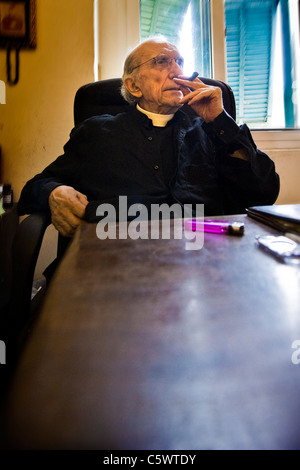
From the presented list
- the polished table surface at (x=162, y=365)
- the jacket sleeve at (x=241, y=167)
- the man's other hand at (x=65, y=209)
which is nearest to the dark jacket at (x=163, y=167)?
the jacket sleeve at (x=241, y=167)

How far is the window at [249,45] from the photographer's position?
1955mm

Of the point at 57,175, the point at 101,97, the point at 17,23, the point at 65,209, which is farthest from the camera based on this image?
the point at 17,23

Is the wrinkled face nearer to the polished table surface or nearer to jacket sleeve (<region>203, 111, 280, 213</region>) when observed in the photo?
jacket sleeve (<region>203, 111, 280, 213</region>)

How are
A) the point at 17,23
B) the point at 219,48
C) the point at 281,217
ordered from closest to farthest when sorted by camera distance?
1. the point at 281,217
2. the point at 17,23
3. the point at 219,48

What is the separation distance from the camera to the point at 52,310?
1.02 ft

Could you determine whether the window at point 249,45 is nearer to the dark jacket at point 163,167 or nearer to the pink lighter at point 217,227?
the dark jacket at point 163,167

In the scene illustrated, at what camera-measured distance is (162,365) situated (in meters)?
0.23

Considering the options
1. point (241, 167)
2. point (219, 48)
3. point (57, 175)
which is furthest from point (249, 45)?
point (57, 175)

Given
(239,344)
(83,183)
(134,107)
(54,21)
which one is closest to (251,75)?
(134,107)

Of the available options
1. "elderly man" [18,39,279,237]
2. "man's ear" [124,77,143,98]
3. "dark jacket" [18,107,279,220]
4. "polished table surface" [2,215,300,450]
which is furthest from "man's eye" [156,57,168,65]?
"polished table surface" [2,215,300,450]

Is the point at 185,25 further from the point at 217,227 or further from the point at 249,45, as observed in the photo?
the point at 217,227

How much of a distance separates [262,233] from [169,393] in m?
0.45

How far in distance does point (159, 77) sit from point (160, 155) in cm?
37

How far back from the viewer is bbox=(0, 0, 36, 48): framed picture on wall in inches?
63.9
